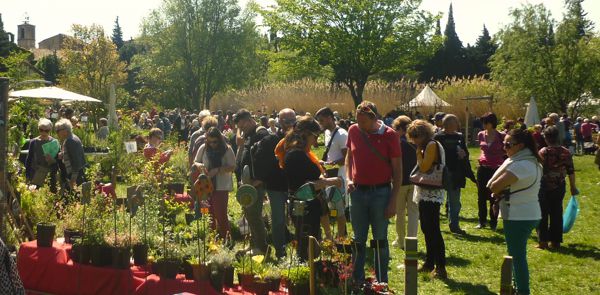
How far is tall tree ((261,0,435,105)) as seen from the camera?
36.3 metres

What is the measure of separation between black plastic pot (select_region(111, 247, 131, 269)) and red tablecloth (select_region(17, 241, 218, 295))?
0.05 meters

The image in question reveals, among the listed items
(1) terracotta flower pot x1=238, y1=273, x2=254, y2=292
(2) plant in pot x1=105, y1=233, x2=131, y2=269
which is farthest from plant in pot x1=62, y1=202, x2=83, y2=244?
(1) terracotta flower pot x1=238, y1=273, x2=254, y2=292

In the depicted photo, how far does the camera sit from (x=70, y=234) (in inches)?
254

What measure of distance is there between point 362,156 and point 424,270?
1.94m

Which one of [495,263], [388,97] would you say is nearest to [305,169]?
[495,263]

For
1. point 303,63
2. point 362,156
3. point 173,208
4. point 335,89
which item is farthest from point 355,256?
point 303,63

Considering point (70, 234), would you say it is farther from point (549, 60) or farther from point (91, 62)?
point (91, 62)

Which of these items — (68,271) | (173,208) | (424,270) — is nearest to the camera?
(68,271)

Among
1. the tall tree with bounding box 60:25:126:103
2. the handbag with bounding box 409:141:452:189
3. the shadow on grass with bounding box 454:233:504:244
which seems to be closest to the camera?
the handbag with bounding box 409:141:452:189

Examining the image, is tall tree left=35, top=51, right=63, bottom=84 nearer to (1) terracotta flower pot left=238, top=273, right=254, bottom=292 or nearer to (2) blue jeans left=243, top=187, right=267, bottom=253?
(2) blue jeans left=243, top=187, right=267, bottom=253

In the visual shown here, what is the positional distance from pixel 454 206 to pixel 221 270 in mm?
4885

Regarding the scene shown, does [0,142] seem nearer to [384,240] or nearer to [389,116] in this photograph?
[384,240]

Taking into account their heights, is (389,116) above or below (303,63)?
below

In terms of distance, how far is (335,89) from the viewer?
3422 centimetres
